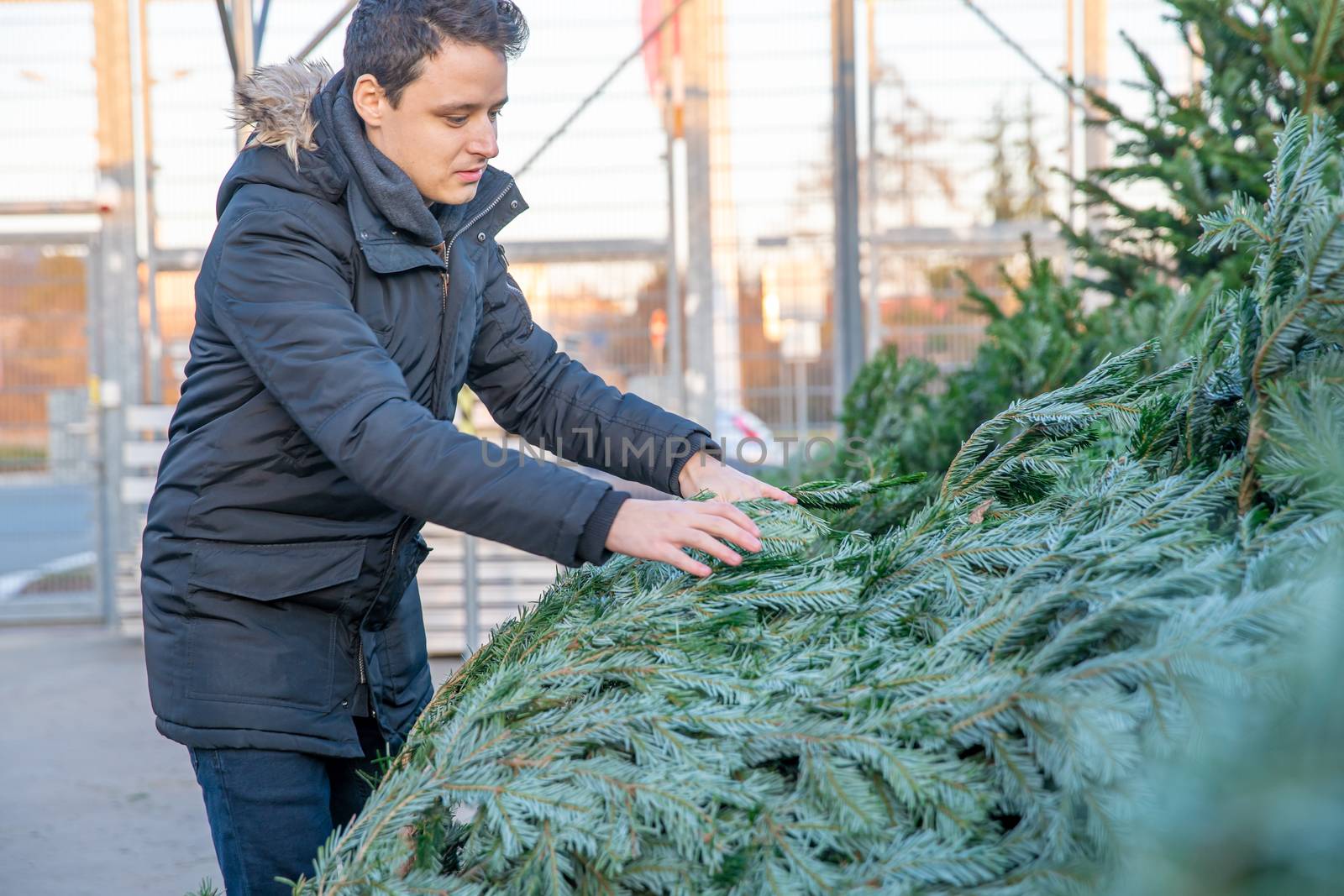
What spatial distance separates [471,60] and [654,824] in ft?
3.28

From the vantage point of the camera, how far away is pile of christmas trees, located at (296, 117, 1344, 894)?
953mm

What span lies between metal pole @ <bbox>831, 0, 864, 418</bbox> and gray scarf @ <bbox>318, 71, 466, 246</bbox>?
4529 mm

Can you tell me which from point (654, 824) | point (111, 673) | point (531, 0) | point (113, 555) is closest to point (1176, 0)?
point (654, 824)

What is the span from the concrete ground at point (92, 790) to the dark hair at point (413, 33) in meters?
2.55

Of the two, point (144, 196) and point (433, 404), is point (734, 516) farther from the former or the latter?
point (144, 196)

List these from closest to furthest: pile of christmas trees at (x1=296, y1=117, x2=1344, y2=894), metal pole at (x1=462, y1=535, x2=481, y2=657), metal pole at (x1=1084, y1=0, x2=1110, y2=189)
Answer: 1. pile of christmas trees at (x1=296, y1=117, x2=1344, y2=894)
2. metal pole at (x1=462, y1=535, x2=481, y2=657)
3. metal pole at (x1=1084, y1=0, x2=1110, y2=189)

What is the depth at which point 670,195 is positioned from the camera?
736 cm

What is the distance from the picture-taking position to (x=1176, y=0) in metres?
3.88

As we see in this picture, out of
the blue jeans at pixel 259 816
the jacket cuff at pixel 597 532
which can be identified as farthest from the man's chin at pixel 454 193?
the blue jeans at pixel 259 816

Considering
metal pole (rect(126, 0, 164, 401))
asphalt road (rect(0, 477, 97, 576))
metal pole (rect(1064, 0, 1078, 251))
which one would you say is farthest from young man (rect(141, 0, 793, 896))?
asphalt road (rect(0, 477, 97, 576))

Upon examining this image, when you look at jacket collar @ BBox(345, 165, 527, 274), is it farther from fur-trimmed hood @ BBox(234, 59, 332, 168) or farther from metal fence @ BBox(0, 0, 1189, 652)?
metal fence @ BBox(0, 0, 1189, 652)

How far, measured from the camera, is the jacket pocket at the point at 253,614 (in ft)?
5.16

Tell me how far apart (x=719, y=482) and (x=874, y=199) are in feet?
19.9

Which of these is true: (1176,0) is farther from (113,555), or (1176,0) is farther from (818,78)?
(113,555)
